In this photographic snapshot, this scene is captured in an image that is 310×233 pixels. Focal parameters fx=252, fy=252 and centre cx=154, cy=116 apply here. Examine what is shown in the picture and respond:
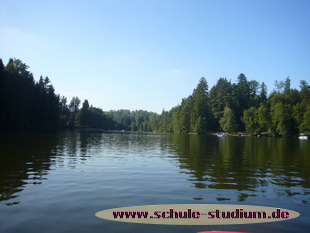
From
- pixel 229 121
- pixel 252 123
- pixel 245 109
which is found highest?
pixel 245 109

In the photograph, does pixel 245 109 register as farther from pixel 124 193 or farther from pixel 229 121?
pixel 124 193

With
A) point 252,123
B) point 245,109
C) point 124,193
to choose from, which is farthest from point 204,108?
point 124,193

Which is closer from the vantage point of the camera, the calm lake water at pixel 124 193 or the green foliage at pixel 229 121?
the calm lake water at pixel 124 193

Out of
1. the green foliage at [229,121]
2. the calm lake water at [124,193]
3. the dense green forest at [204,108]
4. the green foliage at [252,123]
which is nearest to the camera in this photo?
the calm lake water at [124,193]

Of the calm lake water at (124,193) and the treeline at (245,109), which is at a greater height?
the treeline at (245,109)

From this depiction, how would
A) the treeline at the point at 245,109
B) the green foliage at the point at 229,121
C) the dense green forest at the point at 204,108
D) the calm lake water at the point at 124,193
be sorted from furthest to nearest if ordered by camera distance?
1. the green foliage at the point at 229,121
2. the treeline at the point at 245,109
3. the dense green forest at the point at 204,108
4. the calm lake water at the point at 124,193

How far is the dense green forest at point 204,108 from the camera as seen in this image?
7194cm

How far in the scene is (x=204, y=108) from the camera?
5315 inches

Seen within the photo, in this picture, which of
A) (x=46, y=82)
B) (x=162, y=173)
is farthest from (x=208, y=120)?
(x=162, y=173)

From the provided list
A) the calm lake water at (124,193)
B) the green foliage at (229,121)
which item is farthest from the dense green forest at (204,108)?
the calm lake water at (124,193)

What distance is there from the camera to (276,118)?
9856 centimetres

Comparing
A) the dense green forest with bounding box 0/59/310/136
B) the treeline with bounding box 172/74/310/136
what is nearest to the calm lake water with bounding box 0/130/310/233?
the dense green forest with bounding box 0/59/310/136

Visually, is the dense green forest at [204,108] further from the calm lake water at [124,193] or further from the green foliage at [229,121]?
the calm lake water at [124,193]

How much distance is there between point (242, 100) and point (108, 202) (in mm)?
134811
